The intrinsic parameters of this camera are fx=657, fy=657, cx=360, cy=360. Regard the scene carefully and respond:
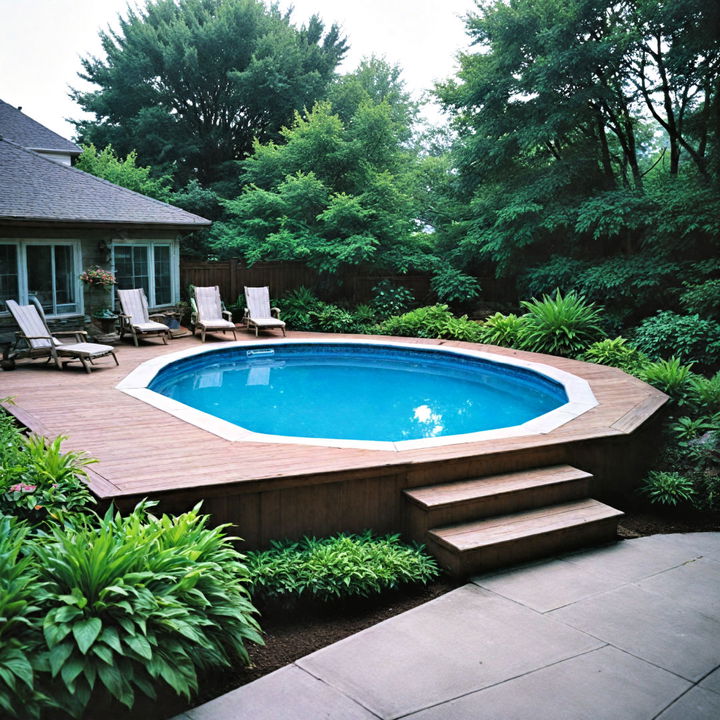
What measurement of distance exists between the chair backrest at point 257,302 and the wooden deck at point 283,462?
6284 mm

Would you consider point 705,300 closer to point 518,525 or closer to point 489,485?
point 489,485

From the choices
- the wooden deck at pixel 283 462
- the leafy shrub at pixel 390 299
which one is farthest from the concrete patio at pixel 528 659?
the leafy shrub at pixel 390 299

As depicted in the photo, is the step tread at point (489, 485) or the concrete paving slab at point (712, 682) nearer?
the concrete paving slab at point (712, 682)

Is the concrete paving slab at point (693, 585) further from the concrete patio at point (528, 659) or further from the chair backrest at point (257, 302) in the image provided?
the chair backrest at point (257, 302)

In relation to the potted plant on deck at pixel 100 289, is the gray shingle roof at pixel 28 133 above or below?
above

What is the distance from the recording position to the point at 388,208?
1536 cm

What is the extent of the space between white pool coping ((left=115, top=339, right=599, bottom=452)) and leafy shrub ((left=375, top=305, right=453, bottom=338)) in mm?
1285

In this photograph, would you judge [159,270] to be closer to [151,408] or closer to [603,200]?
[151,408]

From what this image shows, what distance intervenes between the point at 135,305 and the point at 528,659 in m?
10.1

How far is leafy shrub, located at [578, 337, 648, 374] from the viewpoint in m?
9.73

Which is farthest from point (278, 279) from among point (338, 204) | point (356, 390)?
point (356, 390)

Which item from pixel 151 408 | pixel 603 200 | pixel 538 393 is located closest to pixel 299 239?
pixel 603 200

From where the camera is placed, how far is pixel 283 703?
9.51 ft

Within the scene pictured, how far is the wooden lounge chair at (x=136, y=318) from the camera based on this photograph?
1144 centimetres
